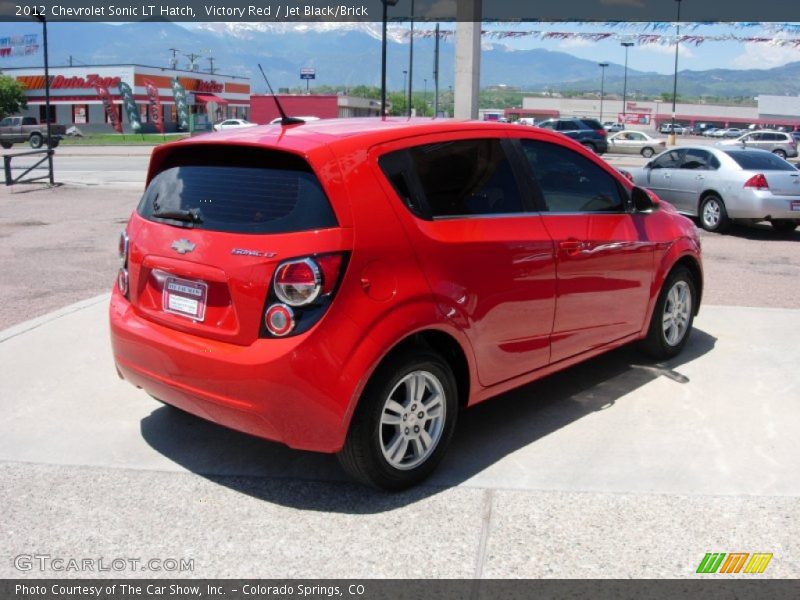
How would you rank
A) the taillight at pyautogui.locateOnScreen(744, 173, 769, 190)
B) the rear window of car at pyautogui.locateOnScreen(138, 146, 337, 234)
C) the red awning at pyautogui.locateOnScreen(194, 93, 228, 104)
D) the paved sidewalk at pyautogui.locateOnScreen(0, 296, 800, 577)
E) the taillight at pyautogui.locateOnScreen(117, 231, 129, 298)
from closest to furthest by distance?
the paved sidewalk at pyautogui.locateOnScreen(0, 296, 800, 577) < the rear window of car at pyautogui.locateOnScreen(138, 146, 337, 234) < the taillight at pyautogui.locateOnScreen(117, 231, 129, 298) < the taillight at pyautogui.locateOnScreen(744, 173, 769, 190) < the red awning at pyautogui.locateOnScreen(194, 93, 228, 104)

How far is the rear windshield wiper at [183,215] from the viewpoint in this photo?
13.3ft

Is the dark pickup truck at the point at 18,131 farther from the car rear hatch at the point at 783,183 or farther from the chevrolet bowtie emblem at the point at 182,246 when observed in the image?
the chevrolet bowtie emblem at the point at 182,246

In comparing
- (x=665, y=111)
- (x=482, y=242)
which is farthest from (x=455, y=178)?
(x=665, y=111)

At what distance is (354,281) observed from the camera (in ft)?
12.1

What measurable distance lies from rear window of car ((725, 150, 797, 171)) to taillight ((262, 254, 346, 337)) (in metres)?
11.7

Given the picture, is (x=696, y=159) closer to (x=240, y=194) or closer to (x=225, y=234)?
(x=240, y=194)

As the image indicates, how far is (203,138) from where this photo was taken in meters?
4.30

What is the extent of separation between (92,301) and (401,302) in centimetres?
496

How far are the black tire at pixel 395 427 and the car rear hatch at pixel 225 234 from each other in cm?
60

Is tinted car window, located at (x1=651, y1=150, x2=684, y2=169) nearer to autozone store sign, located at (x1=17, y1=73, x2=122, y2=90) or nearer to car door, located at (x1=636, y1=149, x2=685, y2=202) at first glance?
car door, located at (x1=636, y1=149, x2=685, y2=202)

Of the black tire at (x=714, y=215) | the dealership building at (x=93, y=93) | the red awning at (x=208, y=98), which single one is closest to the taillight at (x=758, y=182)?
the black tire at (x=714, y=215)

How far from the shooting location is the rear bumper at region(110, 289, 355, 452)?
143 inches

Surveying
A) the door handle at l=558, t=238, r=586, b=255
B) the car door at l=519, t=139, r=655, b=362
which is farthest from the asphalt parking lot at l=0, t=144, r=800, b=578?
the door handle at l=558, t=238, r=586, b=255

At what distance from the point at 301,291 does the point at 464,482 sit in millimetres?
1336
